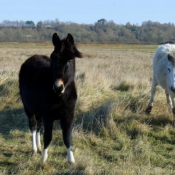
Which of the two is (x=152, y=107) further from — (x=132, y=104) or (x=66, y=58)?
(x=66, y=58)

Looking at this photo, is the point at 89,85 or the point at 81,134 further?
the point at 89,85

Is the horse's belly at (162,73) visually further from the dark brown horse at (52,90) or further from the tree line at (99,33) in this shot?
the tree line at (99,33)

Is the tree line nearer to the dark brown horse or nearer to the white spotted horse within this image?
the white spotted horse

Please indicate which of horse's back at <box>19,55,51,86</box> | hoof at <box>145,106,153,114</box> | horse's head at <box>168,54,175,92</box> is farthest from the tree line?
horse's back at <box>19,55,51,86</box>

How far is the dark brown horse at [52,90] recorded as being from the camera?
456 cm

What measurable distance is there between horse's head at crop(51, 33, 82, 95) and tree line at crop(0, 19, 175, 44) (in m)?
84.4

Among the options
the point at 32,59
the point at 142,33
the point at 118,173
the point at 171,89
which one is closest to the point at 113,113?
the point at 171,89

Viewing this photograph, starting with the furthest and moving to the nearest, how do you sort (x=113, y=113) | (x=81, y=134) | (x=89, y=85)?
(x=89, y=85) → (x=113, y=113) → (x=81, y=134)

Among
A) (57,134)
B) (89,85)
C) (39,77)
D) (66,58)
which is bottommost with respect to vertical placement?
(57,134)

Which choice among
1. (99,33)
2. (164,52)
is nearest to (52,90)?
(164,52)

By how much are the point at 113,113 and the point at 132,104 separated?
2.80 ft

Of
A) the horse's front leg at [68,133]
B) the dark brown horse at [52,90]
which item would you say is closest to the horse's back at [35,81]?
the dark brown horse at [52,90]

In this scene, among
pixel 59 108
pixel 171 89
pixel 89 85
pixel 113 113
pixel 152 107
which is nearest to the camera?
pixel 59 108

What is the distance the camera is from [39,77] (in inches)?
215
